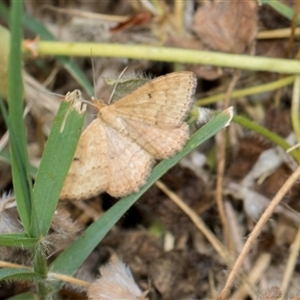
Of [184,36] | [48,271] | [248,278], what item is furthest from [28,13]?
[248,278]

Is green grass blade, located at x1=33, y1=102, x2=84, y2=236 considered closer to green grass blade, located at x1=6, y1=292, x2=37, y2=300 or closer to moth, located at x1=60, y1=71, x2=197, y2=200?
moth, located at x1=60, y1=71, x2=197, y2=200

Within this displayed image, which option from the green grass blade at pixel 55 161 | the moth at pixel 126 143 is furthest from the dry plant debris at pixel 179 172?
the green grass blade at pixel 55 161

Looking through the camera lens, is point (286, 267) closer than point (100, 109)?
No

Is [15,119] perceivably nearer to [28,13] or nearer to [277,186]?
[277,186]

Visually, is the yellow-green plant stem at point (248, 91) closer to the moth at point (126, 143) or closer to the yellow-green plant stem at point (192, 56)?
the yellow-green plant stem at point (192, 56)

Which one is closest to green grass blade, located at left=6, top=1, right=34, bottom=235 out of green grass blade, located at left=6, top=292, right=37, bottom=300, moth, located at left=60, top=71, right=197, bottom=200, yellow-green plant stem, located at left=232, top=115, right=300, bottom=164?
moth, located at left=60, top=71, right=197, bottom=200

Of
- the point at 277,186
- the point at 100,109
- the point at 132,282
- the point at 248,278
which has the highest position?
the point at 100,109
